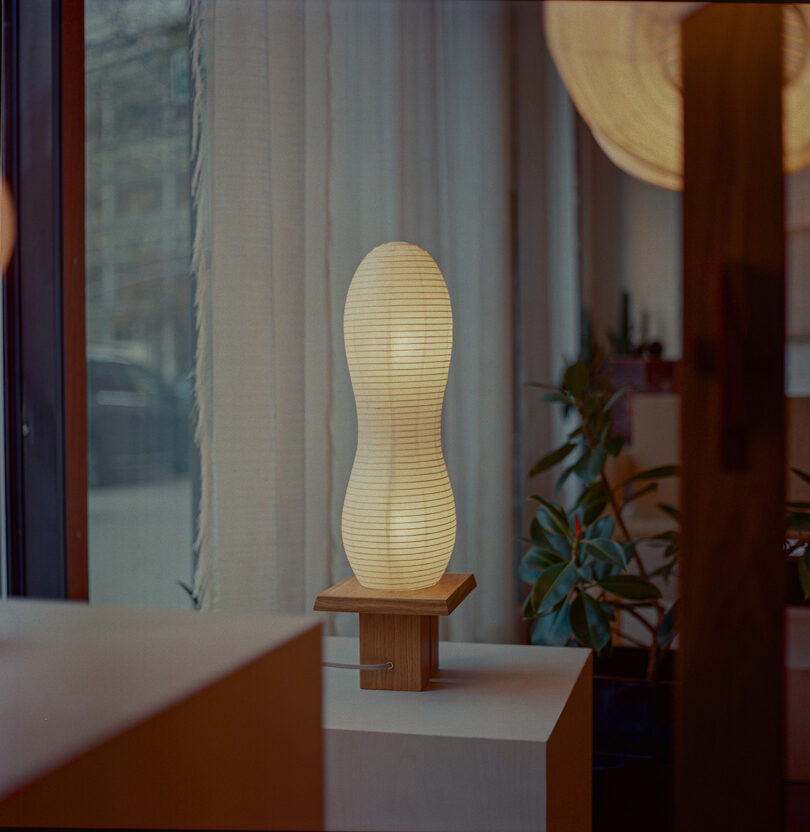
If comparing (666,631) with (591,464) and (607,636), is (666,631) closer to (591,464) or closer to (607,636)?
(607,636)

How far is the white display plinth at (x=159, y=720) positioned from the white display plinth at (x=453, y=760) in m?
0.54

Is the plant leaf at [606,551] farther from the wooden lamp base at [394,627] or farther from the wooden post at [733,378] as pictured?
the wooden post at [733,378]

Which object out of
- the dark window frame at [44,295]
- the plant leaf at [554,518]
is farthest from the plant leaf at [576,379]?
the dark window frame at [44,295]

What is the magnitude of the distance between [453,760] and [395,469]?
1.04 ft

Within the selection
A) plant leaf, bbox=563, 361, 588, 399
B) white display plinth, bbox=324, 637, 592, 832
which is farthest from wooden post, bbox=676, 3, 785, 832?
plant leaf, bbox=563, 361, 588, 399

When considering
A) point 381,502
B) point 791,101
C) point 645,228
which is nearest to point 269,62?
point 381,502

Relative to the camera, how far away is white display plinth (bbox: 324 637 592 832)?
2.83ft

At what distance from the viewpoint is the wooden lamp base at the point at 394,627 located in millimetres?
1016

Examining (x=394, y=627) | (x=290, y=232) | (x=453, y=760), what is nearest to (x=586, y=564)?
(x=394, y=627)

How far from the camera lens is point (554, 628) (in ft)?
4.53

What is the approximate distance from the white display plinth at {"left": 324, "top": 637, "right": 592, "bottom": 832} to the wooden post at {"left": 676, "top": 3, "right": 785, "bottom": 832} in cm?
59

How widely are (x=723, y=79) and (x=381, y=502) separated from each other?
813 mm

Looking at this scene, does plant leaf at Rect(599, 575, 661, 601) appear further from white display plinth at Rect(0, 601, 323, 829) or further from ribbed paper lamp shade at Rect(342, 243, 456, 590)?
white display plinth at Rect(0, 601, 323, 829)

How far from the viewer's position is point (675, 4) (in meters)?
0.27
